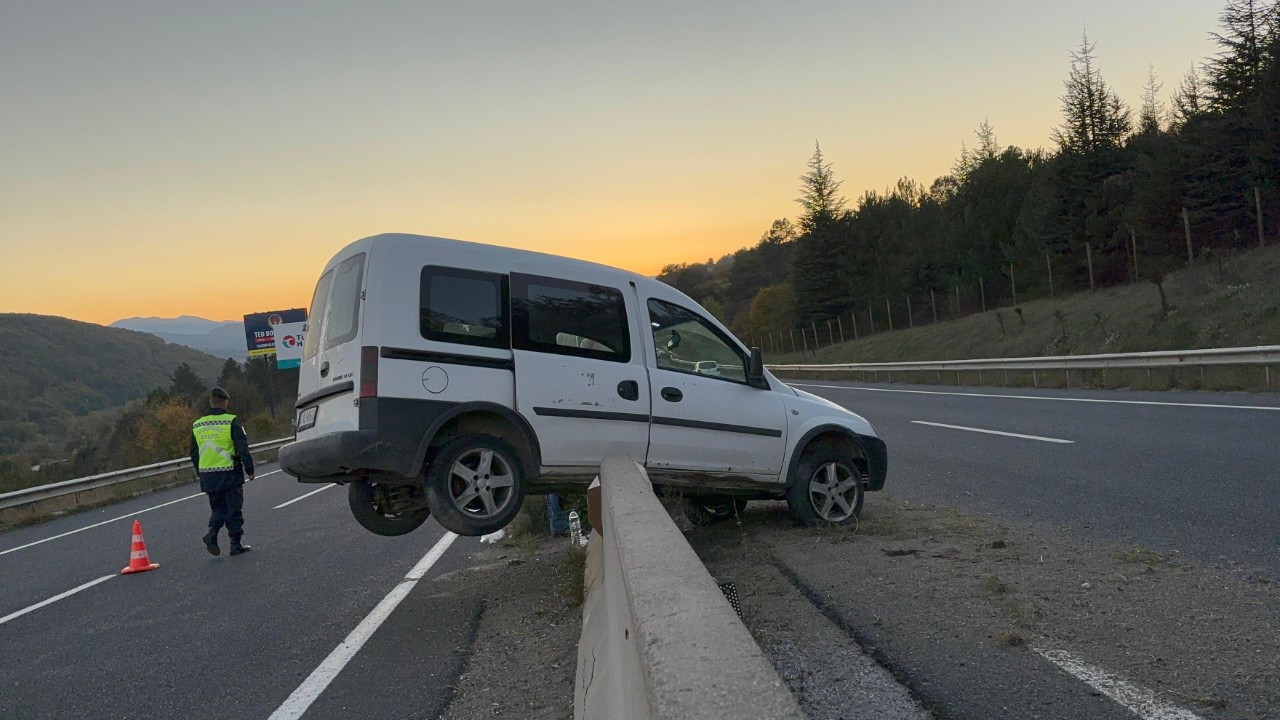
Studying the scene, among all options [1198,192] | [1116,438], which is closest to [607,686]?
[1116,438]

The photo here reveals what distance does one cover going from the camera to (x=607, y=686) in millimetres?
3205

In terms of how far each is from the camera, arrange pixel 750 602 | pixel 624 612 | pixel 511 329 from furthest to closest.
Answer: pixel 511 329
pixel 750 602
pixel 624 612

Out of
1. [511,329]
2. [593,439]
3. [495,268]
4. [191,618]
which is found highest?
[495,268]

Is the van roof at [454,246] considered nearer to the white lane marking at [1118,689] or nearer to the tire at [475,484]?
the tire at [475,484]

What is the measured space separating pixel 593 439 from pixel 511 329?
94cm

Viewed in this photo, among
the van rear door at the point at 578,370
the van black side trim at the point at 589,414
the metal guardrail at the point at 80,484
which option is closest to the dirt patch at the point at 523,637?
the van rear door at the point at 578,370

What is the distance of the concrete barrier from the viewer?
5.47 ft

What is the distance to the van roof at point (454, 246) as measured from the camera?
6.14m

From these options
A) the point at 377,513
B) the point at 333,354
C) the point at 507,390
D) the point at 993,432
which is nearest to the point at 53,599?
the point at 377,513

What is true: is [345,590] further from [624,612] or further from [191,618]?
[624,612]

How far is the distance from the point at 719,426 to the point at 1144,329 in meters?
23.0

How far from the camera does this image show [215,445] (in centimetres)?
1005

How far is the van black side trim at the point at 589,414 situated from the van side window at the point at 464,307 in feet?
1.68

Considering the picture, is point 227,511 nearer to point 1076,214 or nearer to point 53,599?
point 53,599
